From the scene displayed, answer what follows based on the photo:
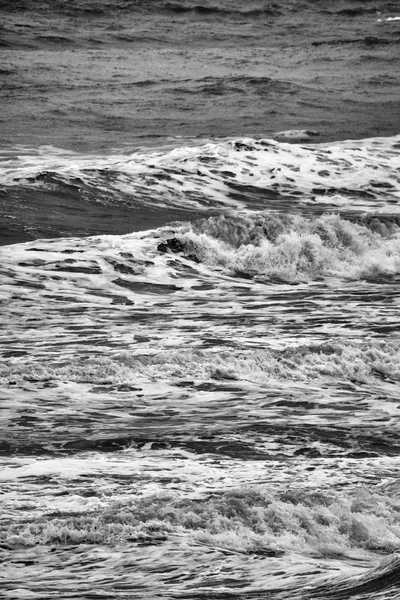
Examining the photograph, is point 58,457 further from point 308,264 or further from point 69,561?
point 308,264

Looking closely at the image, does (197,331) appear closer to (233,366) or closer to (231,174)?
(233,366)

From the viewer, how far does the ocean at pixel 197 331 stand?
21.8ft

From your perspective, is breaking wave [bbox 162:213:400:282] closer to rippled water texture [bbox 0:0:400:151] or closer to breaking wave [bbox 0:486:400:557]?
rippled water texture [bbox 0:0:400:151]

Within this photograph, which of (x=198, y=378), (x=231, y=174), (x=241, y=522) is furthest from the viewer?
(x=231, y=174)

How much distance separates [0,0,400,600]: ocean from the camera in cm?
665

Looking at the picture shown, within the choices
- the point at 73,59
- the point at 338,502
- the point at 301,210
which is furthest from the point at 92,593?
the point at 73,59

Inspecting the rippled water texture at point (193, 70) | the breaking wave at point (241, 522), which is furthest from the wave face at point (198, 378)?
the rippled water texture at point (193, 70)

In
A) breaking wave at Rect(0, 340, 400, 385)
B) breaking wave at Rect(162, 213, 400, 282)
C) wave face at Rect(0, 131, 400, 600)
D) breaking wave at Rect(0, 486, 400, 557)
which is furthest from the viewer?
breaking wave at Rect(162, 213, 400, 282)

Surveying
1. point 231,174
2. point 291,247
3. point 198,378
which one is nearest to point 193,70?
point 231,174

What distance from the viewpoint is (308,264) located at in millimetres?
14938

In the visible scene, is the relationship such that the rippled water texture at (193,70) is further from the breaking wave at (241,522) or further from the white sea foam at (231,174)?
the breaking wave at (241,522)

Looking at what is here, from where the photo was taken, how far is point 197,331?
11273 mm

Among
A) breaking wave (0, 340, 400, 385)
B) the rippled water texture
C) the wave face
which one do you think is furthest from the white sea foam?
breaking wave (0, 340, 400, 385)

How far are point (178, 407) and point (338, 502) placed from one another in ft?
7.64
